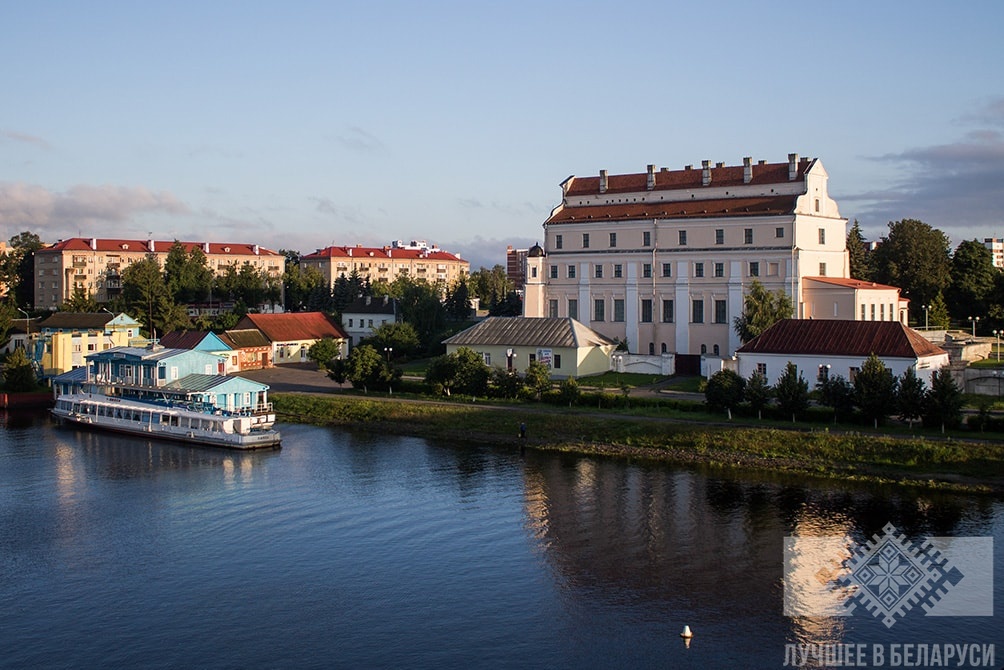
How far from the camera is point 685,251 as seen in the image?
60.3 m

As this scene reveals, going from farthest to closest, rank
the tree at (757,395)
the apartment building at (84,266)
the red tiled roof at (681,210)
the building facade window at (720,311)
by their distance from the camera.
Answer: the apartment building at (84,266) < the building facade window at (720,311) < the red tiled roof at (681,210) < the tree at (757,395)

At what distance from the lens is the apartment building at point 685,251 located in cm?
5772

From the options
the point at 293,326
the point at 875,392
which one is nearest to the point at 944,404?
the point at 875,392

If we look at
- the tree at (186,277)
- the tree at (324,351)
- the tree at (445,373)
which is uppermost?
the tree at (186,277)

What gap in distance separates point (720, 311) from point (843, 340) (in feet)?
47.6

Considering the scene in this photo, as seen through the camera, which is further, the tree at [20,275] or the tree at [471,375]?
the tree at [20,275]

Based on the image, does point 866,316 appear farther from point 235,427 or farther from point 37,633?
point 37,633

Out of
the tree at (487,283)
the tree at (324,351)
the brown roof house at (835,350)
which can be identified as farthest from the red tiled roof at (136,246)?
the brown roof house at (835,350)

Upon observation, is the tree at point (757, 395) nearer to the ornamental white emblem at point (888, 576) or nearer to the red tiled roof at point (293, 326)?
the ornamental white emblem at point (888, 576)

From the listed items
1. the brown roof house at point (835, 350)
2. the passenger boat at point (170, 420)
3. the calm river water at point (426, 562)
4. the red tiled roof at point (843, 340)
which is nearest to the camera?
the calm river water at point (426, 562)

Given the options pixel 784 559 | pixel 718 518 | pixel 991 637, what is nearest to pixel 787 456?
pixel 718 518

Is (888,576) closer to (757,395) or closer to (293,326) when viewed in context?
(757,395)

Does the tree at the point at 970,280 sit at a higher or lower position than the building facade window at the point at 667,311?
higher

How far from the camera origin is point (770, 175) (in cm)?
6009
